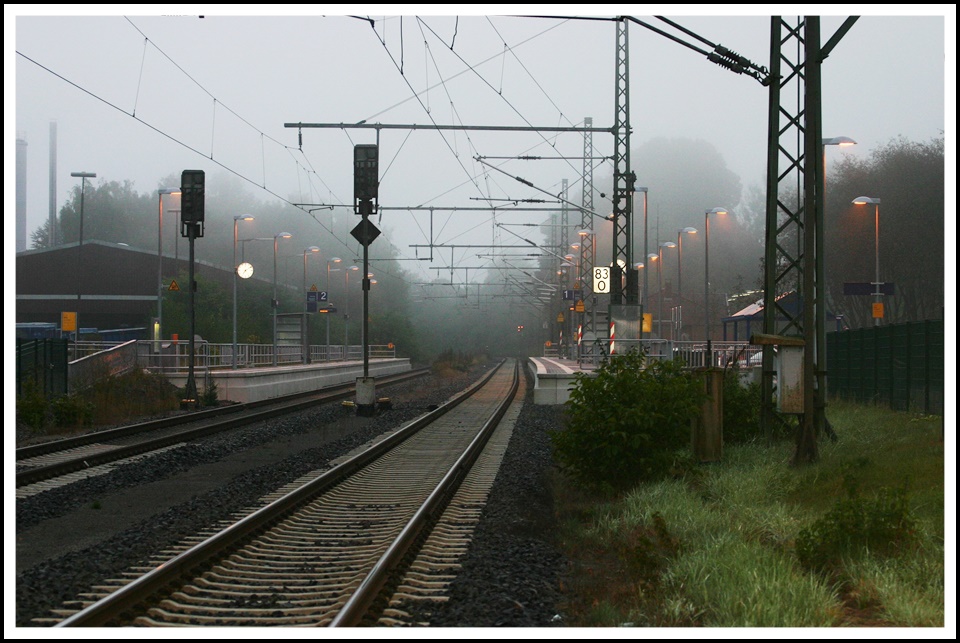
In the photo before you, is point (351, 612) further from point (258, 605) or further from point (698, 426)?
point (698, 426)

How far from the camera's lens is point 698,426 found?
14.3 meters

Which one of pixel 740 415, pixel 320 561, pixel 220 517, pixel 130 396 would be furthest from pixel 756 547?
pixel 130 396

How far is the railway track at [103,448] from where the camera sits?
14773 millimetres

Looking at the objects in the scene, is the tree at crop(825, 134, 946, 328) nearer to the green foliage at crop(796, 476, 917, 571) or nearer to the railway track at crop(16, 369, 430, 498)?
the railway track at crop(16, 369, 430, 498)

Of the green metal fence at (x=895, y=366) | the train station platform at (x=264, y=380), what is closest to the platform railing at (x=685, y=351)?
the green metal fence at (x=895, y=366)

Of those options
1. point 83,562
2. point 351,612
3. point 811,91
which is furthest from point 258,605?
point 811,91

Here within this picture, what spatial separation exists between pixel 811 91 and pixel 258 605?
34.0 feet

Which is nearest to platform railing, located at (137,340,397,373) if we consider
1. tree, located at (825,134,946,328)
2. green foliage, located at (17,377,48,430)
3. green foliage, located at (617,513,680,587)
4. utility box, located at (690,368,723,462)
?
green foliage, located at (17,377,48,430)

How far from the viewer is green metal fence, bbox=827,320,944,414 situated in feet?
59.8

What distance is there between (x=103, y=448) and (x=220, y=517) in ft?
27.8

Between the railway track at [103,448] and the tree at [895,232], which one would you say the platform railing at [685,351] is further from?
the tree at [895,232]

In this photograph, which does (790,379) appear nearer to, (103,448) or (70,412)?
(103,448)

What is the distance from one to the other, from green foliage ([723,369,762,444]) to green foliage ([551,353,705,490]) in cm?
284

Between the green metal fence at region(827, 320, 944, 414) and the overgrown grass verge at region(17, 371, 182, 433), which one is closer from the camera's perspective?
the green metal fence at region(827, 320, 944, 414)
